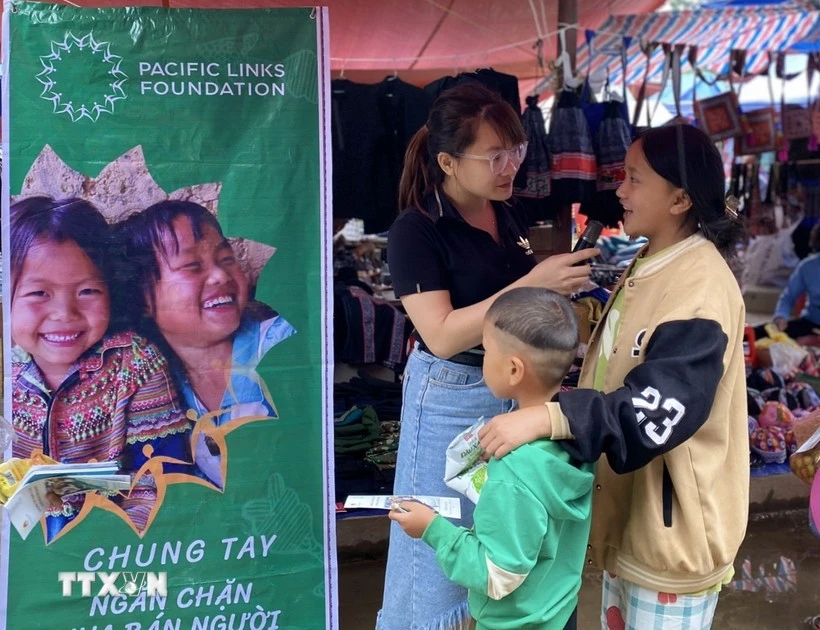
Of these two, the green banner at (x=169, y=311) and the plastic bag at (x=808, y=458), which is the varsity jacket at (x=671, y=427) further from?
the green banner at (x=169, y=311)

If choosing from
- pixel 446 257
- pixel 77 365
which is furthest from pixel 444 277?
pixel 77 365

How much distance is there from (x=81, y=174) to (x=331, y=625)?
4.96 feet

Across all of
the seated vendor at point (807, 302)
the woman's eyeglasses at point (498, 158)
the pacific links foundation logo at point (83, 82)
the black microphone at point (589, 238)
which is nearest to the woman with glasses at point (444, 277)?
the woman's eyeglasses at point (498, 158)

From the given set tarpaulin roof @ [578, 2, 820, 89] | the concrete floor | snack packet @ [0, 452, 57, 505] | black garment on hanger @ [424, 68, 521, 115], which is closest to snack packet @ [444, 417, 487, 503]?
snack packet @ [0, 452, 57, 505]

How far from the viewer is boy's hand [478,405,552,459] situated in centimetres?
154

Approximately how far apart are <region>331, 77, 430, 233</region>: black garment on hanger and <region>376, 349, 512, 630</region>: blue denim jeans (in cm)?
230

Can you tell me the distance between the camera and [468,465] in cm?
174

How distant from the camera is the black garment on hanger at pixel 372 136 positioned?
431cm

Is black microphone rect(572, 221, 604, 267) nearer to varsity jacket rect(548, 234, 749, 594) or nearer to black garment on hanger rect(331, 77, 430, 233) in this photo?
varsity jacket rect(548, 234, 749, 594)

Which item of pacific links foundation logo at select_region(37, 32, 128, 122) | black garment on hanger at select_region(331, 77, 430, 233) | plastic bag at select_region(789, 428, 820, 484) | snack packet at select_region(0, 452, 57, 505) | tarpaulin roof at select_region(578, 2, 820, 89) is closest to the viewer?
snack packet at select_region(0, 452, 57, 505)

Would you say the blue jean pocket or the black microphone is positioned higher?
the black microphone

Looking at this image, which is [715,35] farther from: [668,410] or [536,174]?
[668,410]

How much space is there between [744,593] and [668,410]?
8.85 feet

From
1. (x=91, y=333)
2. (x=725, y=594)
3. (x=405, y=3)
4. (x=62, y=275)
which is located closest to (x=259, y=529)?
(x=91, y=333)
